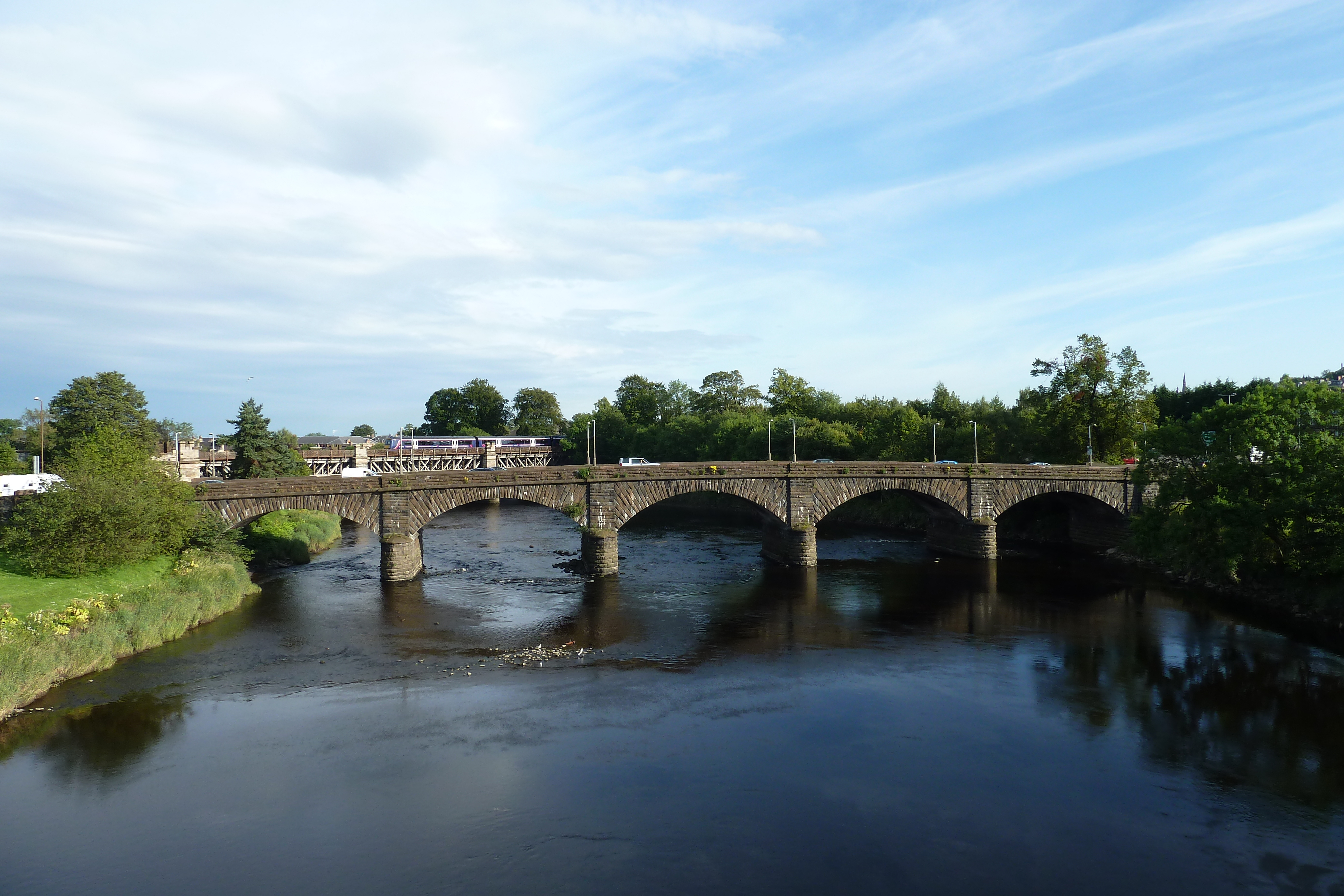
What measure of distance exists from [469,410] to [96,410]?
108414 millimetres

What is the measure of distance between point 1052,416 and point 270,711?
70170mm

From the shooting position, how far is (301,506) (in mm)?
45938

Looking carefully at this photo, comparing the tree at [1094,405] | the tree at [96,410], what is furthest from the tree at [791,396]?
the tree at [96,410]

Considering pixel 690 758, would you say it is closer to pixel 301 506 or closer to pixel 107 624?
pixel 107 624

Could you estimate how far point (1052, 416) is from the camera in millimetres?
73750

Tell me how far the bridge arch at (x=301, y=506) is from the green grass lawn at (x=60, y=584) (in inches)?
204

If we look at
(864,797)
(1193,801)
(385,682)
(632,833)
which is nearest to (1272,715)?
(1193,801)

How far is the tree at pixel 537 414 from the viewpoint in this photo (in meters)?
182

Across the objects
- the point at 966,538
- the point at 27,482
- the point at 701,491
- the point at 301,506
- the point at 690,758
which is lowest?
the point at 690,758

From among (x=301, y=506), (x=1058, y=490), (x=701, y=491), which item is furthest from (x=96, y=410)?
(x=1058, y=490)

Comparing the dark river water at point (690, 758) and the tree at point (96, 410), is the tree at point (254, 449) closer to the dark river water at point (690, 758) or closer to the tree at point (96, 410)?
the tree at point (96, 410)

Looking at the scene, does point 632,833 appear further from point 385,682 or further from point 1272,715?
point 1272,715

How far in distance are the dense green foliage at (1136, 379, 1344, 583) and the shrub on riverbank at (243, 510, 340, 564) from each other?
57.3 m

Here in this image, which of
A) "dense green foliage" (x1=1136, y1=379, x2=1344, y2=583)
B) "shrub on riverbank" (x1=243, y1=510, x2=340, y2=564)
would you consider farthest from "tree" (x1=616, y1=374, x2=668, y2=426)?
"dense green foliage" (x1=1136, y1=379, x2=1344, y2=583)
